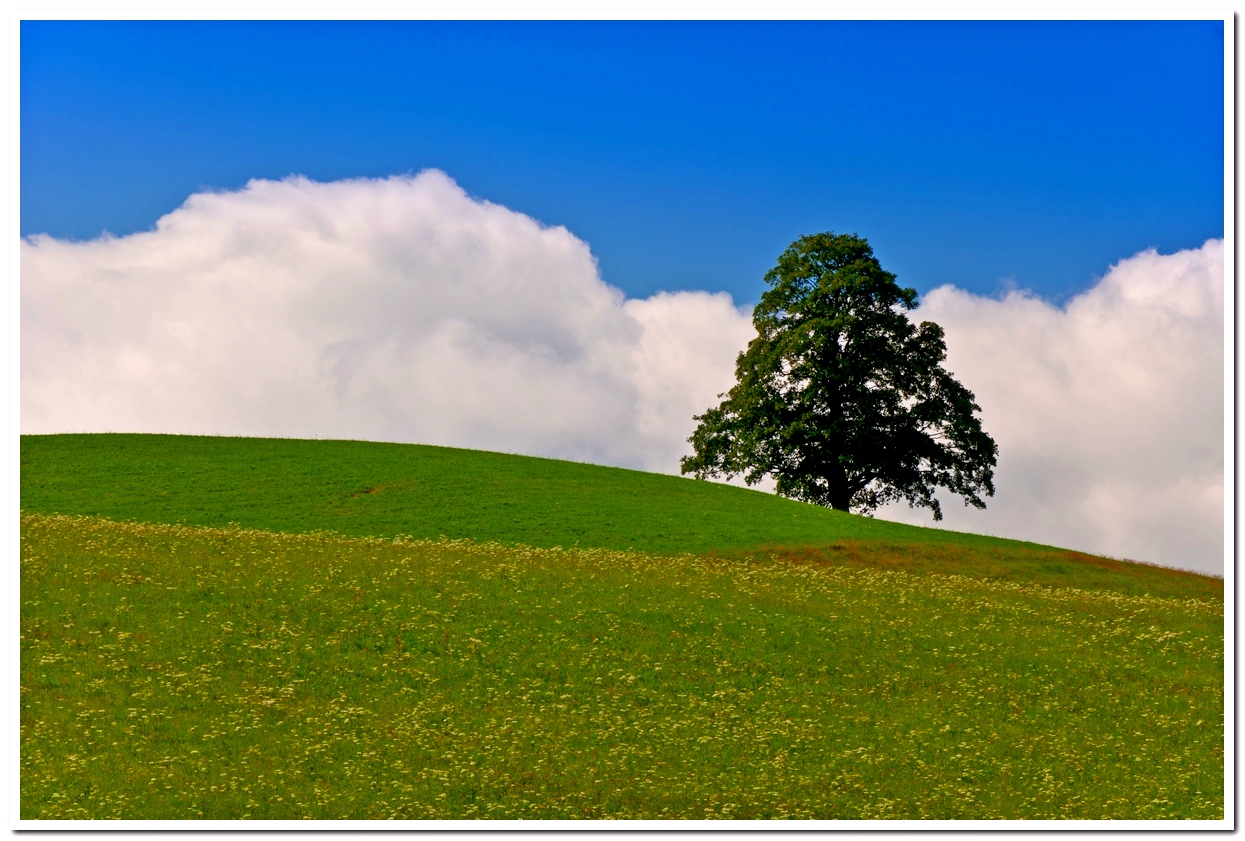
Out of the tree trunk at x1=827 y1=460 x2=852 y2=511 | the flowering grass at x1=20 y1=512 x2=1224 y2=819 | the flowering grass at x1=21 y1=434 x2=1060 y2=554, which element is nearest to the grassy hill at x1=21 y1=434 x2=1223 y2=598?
the flowering grass at x1=21 y1=434 x2=1060 y2=554

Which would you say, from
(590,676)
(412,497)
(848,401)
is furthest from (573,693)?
(848,401)

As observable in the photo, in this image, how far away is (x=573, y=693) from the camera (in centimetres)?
2355

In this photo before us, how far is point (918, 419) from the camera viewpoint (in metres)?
60.7

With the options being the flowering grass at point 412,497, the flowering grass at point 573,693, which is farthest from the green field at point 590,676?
the flowering grass at point 412,497

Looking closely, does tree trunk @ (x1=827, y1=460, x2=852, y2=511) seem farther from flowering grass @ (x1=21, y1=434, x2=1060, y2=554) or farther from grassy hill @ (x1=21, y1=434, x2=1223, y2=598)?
grassy hill @ (x1=21, y1=434, x2=1223, y2=598)

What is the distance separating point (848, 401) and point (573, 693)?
131 ft

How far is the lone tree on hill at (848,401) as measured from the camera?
59906 millimetres

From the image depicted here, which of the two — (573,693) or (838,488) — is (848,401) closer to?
(838,488)

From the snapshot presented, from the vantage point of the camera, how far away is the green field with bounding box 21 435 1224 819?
736 inches

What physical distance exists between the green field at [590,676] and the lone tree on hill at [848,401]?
1561 cm
